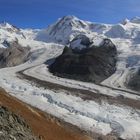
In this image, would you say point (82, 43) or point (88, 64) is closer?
point (88, 64)

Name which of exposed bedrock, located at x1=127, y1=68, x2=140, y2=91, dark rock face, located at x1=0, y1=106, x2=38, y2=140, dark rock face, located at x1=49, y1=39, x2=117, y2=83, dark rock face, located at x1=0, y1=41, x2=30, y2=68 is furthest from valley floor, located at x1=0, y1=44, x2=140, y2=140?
dark rock face, located at x1=0, y1=41, x2=30, y2=68

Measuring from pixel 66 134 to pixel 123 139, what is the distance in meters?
14.2

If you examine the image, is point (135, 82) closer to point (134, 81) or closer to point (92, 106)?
point (134, 81)

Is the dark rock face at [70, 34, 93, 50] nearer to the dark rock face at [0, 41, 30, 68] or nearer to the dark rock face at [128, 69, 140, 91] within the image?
the dark rock face at [0, 41, 30, 68]

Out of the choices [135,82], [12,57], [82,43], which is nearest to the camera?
[135,82]

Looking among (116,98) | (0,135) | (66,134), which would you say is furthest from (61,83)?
(0,135)

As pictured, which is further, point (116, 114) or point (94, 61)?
point (94, 61)

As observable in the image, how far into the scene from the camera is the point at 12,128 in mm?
22406

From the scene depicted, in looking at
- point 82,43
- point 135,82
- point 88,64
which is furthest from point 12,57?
point 135,82

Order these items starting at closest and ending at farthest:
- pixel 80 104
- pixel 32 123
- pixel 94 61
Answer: pixel 32 123
pixel 80 104
pixel 94 61

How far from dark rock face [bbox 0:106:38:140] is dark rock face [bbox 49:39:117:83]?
75.8 m

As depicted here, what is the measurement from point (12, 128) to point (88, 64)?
90.5 m

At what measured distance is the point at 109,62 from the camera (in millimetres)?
120938

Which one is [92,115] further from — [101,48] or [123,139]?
[101,48]
